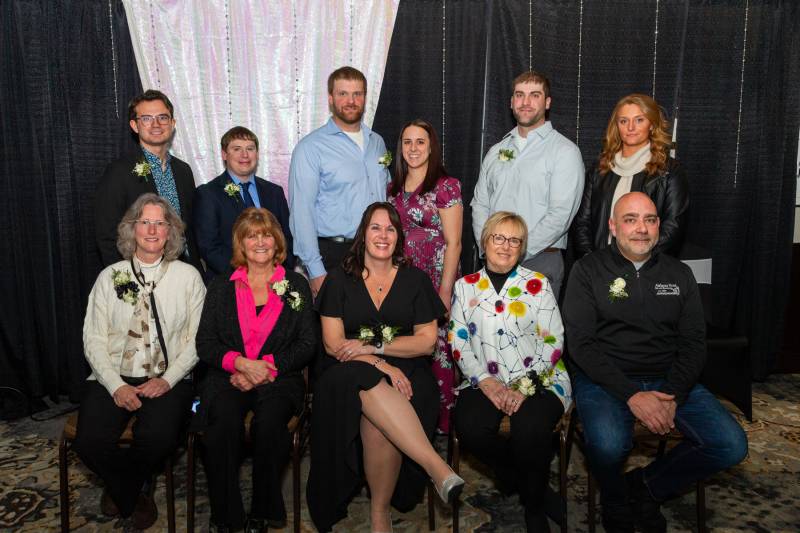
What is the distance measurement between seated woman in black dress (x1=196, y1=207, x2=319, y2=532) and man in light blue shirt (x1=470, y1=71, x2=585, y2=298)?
1292mm

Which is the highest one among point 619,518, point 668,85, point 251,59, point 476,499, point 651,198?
point 251,59

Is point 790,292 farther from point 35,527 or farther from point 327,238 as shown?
point 35,527

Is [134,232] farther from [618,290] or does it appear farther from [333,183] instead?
[618,290]

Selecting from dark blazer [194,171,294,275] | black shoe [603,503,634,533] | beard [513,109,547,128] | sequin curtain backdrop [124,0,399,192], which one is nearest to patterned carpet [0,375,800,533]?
black shoe [603,503,634,533]

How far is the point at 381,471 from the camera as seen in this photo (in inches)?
104

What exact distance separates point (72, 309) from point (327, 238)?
Result: 1946 mm

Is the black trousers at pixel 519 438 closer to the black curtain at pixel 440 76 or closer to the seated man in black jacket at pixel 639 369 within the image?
the seated man in black jacket at pixel 639 369

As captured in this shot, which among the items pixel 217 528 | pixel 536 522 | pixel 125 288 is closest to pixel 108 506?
pixel 217 528

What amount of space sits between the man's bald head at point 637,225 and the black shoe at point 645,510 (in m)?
0.99

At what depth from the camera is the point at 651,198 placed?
3273 mm

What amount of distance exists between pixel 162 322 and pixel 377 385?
3.52ft

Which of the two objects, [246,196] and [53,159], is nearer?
[246,196]

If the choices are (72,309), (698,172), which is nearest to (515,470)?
(698,172)

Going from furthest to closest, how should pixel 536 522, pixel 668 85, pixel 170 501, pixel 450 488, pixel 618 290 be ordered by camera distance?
pixel 668 85 < pixel 618 290 < pixel 170 501 < pixel 536 522 < pixel 450 488
